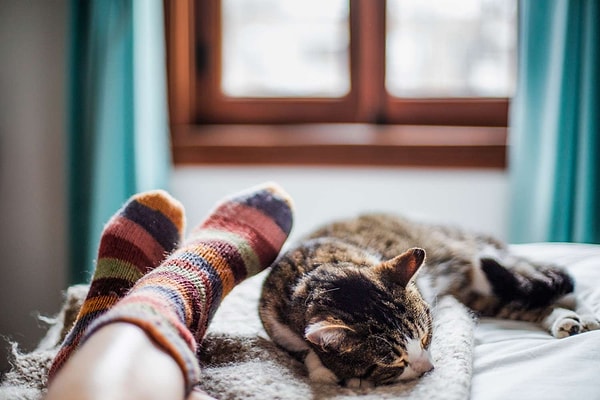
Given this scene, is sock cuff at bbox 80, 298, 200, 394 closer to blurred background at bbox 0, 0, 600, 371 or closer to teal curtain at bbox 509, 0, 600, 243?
blurred background at bbox 0, 0, 600, 371

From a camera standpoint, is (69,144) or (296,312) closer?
(296,312)

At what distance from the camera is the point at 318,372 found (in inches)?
33.9

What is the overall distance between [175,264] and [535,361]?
0.49 metres

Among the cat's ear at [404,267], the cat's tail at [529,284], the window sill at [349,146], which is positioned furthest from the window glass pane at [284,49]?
the cat's ear at [404,267]

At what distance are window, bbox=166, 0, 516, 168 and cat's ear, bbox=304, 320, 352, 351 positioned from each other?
1162mm

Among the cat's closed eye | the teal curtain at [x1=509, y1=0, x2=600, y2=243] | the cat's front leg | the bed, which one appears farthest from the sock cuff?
the teal curtain at [x1=509, y1=0, x2=600, y2=243]

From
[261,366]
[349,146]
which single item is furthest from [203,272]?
[349,146]

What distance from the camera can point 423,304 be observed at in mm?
930

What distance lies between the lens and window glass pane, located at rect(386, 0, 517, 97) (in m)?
2.01

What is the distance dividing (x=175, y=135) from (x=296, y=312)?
121cm

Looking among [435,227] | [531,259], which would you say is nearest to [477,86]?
[435,227]

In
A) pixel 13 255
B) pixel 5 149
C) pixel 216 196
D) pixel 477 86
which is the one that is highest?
pixel 477 86

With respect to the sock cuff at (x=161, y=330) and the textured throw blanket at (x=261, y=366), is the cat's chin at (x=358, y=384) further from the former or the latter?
the sock cuff at (x=161, y=330)

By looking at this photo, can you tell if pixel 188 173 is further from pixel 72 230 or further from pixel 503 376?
pixel 503 376
